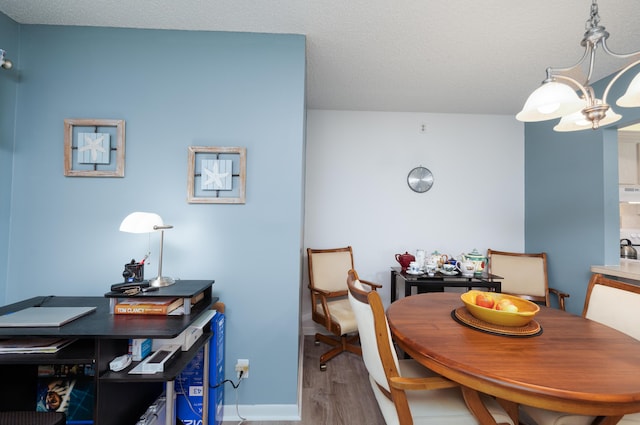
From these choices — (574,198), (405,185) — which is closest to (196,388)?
(405,185)

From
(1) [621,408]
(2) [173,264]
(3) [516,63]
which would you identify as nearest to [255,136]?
(2) [173,264]

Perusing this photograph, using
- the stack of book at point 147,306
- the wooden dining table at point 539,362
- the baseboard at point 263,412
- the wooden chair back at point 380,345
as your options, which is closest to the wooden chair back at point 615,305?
the wooden dining table at point 539,362

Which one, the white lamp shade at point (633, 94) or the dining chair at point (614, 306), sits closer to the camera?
the white lamp shade at point (633, 94)

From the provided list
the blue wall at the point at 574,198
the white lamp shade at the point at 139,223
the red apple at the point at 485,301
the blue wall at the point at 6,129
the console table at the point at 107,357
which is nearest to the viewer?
the console table at the point at 107,357

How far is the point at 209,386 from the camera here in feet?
5.26

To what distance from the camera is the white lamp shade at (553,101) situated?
110 centimetres

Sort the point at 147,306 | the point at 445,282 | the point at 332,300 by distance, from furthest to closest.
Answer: the point at 332,300 → the point at 445,282 → the point at 147,306

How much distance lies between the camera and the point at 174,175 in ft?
6.05

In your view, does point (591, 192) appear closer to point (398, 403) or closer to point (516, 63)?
point (516, 63)

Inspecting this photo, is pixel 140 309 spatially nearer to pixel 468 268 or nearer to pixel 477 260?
pixel 468 268

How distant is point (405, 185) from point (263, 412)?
268 centimetres

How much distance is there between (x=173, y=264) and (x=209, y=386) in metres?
0.83

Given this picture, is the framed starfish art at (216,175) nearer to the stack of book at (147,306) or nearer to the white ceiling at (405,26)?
the stack of book at (147,306)

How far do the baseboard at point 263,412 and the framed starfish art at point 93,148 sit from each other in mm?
1825
